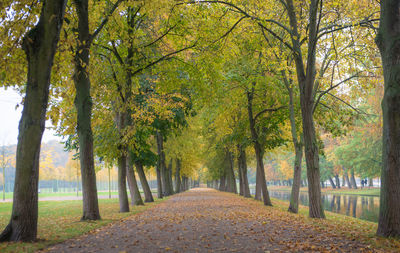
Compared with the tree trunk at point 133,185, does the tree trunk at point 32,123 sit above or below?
above

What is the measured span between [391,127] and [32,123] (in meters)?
7.86

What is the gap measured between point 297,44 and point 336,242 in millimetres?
7236

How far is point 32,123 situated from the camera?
6633 millimetres

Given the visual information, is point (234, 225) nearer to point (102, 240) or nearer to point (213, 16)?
point (102, 240)

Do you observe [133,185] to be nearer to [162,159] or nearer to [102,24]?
[102,24]

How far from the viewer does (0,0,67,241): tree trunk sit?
643 cm

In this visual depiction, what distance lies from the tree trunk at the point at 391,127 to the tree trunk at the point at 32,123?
748 cm

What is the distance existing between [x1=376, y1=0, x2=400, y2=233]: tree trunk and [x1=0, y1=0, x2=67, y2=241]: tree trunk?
748 centimetres

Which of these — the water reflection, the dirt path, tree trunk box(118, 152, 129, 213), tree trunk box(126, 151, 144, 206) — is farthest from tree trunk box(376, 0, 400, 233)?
tree trunk box(126, 151, 144, 206)

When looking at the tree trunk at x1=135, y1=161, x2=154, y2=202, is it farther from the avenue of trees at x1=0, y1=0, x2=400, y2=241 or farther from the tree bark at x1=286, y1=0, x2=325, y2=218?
the tree bark at x1=286, y1=0, x2=325, y2=218

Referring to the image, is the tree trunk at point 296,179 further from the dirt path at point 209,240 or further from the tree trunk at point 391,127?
the tree trunk at point 391,127

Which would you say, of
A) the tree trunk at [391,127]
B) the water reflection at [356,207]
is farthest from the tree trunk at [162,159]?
the tree trunk at [391,127]

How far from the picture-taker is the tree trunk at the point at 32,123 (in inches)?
253

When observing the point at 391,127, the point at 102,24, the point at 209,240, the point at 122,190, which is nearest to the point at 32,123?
the point at 209,240
